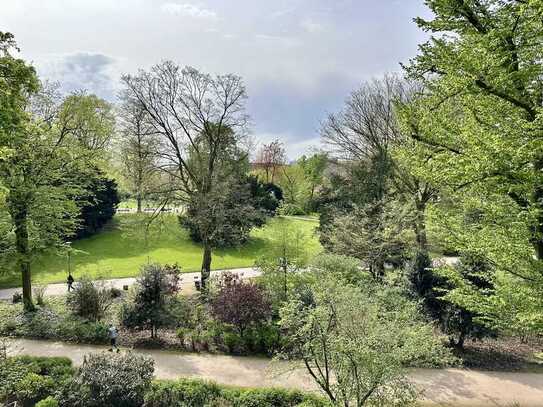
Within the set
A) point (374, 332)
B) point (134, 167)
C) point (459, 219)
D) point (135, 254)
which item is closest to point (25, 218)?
point (134, 167)

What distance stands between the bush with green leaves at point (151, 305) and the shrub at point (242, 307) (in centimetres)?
206

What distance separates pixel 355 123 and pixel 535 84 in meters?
18.0

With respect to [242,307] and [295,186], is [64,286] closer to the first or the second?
[242,307]

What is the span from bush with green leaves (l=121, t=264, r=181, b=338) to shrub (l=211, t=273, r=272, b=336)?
2061 millimetres

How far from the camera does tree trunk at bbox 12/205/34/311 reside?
1731cm

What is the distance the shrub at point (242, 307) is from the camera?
1454 centimetres

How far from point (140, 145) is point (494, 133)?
18401 millimetres

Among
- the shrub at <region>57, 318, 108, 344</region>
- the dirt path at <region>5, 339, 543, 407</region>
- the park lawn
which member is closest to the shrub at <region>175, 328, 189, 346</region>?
the dirt path at <region>5, 339, 543, 407</region>

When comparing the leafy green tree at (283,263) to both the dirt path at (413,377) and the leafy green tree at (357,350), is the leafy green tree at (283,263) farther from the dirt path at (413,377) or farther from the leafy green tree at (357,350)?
the leafy green tree at (357,350)

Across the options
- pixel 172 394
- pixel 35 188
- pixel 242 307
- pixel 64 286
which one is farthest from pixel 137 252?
pixel 172 394

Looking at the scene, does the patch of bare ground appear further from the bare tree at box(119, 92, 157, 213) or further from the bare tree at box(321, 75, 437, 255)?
the bare tree at box(119, 92, 157, 213)

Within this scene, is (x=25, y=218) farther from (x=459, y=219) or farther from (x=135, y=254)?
(x=459, y=219)

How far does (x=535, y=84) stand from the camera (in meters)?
8.76

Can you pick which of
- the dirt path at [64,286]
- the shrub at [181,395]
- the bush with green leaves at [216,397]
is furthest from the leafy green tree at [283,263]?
the shrub at [181,395]
